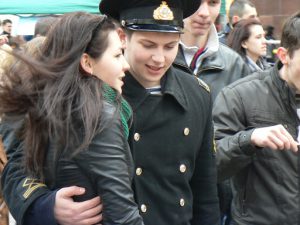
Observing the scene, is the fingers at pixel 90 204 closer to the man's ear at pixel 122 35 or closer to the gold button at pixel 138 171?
the gold button at pixel 138 171

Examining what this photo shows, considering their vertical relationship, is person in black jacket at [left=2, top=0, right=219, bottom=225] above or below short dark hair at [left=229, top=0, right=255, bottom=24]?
above

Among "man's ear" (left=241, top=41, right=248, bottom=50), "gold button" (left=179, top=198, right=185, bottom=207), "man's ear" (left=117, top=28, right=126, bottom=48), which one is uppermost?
"man's ear" (left=117, top=28, right=126, bottom=48)

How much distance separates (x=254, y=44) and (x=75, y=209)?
5.02 metres

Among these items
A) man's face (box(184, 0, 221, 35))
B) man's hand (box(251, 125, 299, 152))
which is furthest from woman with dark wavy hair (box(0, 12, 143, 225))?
man's face (box(184, 0, 221, 35))

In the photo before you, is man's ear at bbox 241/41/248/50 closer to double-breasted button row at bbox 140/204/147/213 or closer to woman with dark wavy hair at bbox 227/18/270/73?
woman with dark wavy hair at bbox 227/18/270/73

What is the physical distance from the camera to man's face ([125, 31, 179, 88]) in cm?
293

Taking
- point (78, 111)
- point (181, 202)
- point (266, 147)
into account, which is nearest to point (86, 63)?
point (78, 111)

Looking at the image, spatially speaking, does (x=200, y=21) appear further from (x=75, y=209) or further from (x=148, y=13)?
(x=75, y=209)

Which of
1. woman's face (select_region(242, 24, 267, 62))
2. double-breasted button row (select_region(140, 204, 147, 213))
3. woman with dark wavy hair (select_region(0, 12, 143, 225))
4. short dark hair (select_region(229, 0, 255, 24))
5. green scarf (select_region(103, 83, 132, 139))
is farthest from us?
short dark hair (select_region(229, 0, 255, 24))

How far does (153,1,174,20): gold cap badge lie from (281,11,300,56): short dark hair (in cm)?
81

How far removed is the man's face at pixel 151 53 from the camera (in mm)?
2932

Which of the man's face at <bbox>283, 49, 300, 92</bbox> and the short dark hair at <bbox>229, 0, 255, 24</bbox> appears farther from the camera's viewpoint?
the short dark hair at <bbox>229, 0, 255, 24</bbox>

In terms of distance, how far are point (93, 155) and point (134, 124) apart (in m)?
0.60

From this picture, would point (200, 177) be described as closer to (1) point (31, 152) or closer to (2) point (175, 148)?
(2) point (175, 148)
